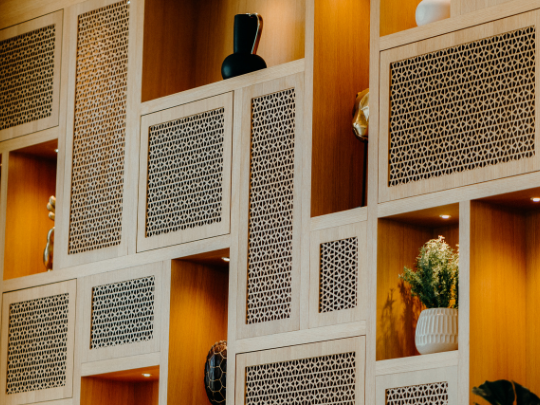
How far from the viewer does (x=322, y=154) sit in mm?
4887

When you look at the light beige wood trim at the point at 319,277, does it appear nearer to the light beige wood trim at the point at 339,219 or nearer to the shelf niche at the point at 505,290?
the light beige wood trim at the point at 339,219

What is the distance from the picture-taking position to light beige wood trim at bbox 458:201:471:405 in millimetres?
4125

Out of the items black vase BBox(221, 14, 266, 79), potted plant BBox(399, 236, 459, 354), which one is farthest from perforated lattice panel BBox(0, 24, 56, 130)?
potted plant BBox(399, 236, 459, 354)

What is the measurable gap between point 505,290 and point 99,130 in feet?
7.58

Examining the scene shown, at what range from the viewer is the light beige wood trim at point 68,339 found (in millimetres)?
5570

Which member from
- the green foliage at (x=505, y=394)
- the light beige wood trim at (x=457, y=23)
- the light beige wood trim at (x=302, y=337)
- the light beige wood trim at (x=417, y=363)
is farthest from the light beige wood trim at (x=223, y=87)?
the green foliage at (x=505, y=394)

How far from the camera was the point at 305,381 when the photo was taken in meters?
4.69

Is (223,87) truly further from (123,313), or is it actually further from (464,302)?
(464,302)

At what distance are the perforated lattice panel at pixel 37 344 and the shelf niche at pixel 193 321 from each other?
70 cm

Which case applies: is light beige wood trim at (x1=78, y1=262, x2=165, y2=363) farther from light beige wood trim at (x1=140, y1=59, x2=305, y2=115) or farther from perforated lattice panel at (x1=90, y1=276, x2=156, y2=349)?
light beige wood trim at (x1=140, y1=59, x2=305, y2=115)

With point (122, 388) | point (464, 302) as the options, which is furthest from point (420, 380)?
point (122, 388)

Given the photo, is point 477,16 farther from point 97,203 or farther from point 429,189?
point 97,203

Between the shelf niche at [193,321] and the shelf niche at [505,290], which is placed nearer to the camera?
the shelf niche at [505,290]

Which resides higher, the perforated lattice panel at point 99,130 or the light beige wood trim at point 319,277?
the perforated lattice panel at point 99,130
